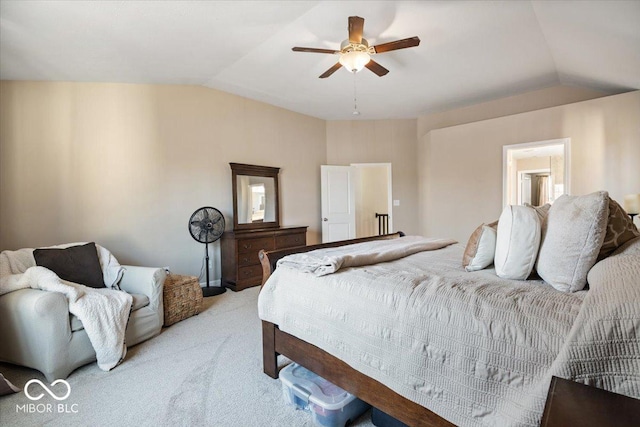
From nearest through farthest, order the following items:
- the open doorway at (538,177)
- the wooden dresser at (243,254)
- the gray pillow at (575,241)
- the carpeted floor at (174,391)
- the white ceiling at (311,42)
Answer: the gray pillow at (575,241)
the carpeted floor at (174,391)
the white ceiling at (311,42)
the wooden dresser at (243,254)
the open doorway at (538,177)

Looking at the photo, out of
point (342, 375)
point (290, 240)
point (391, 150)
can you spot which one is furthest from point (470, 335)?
point (391, 150)

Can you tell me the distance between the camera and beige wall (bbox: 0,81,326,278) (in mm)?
3084

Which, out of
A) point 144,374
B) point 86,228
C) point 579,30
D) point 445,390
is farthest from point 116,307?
point 579,30

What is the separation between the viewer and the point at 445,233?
17.0 ft

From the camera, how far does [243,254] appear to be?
13.5 feet

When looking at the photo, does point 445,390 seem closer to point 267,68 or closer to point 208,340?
point 208,340

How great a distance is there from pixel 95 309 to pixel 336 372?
1772 millimetres

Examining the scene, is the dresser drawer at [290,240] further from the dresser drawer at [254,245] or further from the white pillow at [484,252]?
the white pillow at [484,252]

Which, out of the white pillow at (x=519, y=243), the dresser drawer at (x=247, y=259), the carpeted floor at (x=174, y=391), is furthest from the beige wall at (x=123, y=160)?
the white pillow at (x=519, y=243)

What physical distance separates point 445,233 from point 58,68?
18.1 feet

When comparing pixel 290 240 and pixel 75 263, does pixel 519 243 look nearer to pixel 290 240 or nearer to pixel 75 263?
pixel 75 263

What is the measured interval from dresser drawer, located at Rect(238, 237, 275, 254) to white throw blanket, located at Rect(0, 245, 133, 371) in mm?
1827

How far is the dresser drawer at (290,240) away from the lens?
177 inches

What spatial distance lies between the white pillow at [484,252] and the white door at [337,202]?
3.89 meters
